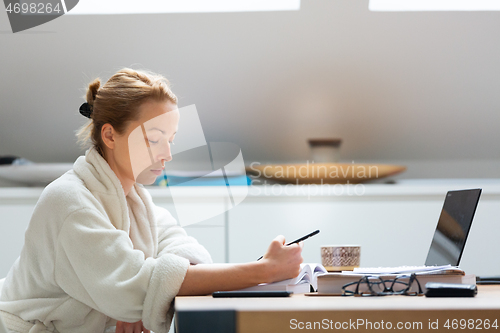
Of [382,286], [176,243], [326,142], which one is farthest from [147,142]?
[326,142]

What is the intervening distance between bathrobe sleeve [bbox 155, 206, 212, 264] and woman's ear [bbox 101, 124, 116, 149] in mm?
285

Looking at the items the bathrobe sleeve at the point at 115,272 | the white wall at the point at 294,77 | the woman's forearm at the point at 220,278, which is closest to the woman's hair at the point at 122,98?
the bathrobe sleeve at the point at 115,272

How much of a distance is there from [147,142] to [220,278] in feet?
1.31

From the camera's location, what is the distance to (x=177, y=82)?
89.2 inches

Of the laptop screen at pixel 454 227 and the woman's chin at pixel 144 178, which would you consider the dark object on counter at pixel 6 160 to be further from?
the laptop screen at pixel 454 227

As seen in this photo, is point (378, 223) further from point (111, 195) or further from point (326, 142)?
point (111, 195)

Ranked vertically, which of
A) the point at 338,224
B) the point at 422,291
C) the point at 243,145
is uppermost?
the point at 422,291

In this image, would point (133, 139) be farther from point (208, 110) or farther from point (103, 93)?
point (208, 110)

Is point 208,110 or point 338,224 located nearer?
point 338,224

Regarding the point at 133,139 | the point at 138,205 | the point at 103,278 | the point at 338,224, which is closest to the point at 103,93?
the point at 133,139

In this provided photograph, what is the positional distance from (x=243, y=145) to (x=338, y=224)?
24.4 inches

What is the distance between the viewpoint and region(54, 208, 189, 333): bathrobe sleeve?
0.86 m

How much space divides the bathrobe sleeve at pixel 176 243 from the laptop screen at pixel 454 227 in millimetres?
562

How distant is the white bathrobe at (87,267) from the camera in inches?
34.1
